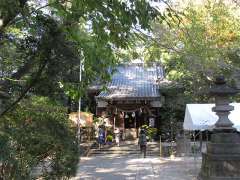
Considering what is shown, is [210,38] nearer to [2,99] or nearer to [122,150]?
[122,150]

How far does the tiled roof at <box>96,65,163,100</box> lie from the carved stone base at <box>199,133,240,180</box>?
45.9 feet

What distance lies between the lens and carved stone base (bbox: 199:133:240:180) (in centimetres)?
1623

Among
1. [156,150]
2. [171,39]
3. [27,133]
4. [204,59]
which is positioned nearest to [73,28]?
[27,133]

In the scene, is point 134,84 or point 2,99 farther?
point 134,84

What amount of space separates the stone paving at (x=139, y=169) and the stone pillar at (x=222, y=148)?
108cm

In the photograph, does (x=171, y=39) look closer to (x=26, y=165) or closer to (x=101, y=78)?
(x=101, y=78)

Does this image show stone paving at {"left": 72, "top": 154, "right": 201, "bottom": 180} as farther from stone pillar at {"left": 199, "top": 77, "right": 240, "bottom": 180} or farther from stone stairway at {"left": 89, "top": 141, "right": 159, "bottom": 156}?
stone stairway at {"left": 89, "top": 141, "right": 159, "bottom": 156}

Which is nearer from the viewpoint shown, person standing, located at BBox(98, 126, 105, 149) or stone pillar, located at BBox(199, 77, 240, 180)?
stone pillar, located at BBox(199, 77, 240, 180)

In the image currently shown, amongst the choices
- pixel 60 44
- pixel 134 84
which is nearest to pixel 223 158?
pixel 60 44

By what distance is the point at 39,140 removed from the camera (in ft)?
27.1

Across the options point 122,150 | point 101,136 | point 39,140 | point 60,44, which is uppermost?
point 60,44

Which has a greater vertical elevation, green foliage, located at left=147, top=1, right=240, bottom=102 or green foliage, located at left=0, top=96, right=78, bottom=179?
green foliage, located at left=147, top=1, right=240, bottom=102

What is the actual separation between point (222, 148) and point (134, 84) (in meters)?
18.7

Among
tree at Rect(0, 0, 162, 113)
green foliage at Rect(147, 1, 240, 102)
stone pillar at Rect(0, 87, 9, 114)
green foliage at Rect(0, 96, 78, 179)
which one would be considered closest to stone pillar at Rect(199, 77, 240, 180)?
green foliage at Rect(147, 1, 240, 102)
